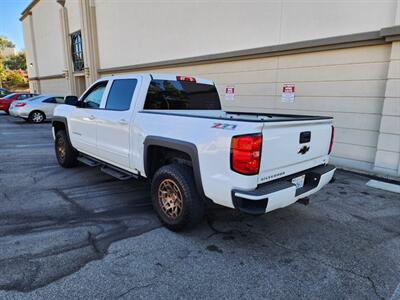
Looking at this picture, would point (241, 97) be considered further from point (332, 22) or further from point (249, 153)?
point (249, 153)

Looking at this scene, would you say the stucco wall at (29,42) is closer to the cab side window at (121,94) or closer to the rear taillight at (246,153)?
the cab side window at (121,94)

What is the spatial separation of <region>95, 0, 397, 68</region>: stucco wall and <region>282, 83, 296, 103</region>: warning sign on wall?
3.70ft

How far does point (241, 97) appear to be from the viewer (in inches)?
343

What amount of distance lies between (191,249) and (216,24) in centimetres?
803

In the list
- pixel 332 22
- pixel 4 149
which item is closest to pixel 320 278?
pixel 332 22

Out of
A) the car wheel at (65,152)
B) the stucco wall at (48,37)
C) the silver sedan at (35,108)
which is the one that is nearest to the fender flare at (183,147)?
the car wheel at (65,152)

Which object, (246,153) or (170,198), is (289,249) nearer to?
(246,153)

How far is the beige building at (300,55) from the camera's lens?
579 centimetres

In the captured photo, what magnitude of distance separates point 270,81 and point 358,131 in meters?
2.63

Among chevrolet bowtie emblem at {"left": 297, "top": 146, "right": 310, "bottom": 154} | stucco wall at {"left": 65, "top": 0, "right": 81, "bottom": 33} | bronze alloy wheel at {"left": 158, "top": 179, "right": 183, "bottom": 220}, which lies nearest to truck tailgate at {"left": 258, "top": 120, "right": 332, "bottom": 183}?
chevrolet bowtie emblem at {"left": 297, "top": 146, "right": 310, "bottom": 154}

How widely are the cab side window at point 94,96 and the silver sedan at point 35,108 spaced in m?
11.2

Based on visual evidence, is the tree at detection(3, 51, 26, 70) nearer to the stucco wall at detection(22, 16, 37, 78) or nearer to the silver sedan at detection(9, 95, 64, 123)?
the stucco wall at detection(22, 16, 37, 78)

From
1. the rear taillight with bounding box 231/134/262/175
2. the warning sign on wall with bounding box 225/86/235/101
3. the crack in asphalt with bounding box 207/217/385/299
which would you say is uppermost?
the warning sign on wall with bounding box 225/86/235/101

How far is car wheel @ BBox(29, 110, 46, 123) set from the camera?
575 inches
